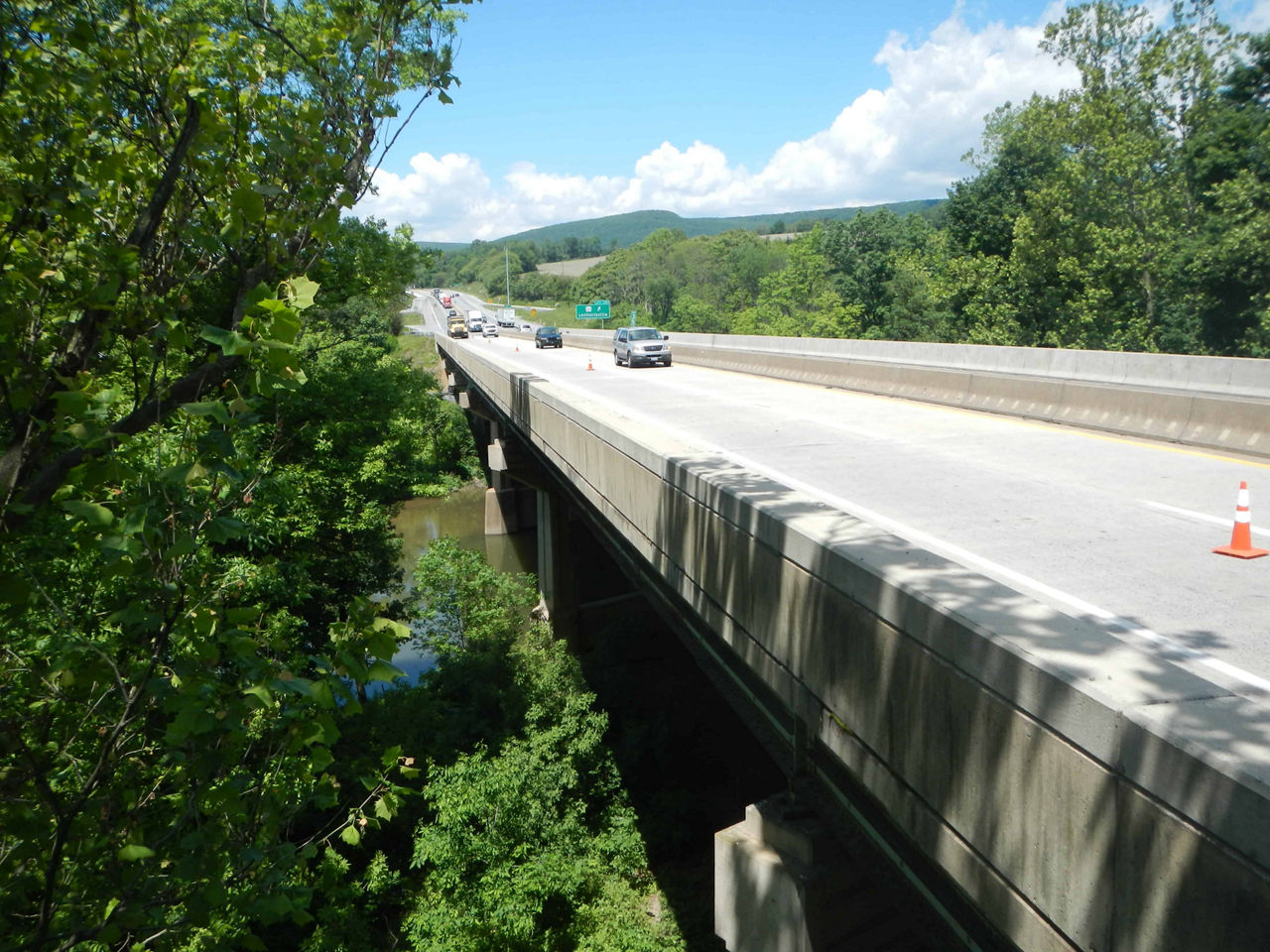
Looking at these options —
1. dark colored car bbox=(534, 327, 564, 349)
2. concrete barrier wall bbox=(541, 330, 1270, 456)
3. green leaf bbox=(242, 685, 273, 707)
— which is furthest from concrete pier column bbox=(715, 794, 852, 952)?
dark colored car bbox=(534, 327, 564, 349)

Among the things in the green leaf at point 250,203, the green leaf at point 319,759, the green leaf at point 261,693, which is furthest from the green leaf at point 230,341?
the green leaf at point 319,759

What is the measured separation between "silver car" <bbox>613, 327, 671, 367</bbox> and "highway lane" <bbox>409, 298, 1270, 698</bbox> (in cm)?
1618

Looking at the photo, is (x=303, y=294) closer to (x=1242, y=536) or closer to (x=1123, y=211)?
(x=1242, y=536)

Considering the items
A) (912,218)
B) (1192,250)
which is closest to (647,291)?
(912,218)

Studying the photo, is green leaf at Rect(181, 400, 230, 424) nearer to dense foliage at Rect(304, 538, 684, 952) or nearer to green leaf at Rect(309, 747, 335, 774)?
green leaf at Rect(309, 747, 335, 774)

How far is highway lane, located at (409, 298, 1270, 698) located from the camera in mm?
5893

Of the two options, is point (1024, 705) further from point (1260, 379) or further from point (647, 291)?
point (647, 291)

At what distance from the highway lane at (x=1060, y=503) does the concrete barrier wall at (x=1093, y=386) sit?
1.49ft

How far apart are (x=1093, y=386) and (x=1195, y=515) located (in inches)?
260

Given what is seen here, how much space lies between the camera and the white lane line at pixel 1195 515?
799 cm

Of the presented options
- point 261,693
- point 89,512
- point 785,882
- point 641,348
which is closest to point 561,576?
point 641,348

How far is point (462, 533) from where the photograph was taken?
4300 centimetres

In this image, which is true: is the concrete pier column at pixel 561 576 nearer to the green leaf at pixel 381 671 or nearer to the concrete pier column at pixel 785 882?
the concrete pier column at pixel 785 882

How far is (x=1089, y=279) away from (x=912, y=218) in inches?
2167
